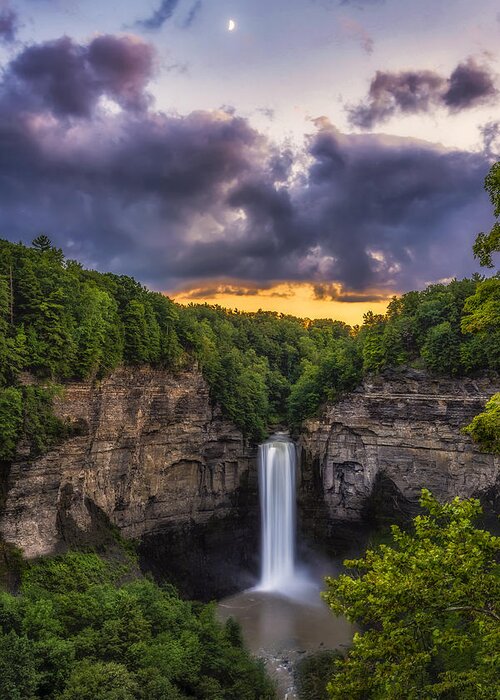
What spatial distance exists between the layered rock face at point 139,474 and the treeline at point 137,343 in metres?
1.32

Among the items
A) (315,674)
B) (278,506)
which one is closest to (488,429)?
(315,674)

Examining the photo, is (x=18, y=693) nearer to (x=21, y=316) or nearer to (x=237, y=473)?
(x=21, y=316)

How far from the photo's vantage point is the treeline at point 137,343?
26.1 m

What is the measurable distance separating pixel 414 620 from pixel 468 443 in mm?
27345

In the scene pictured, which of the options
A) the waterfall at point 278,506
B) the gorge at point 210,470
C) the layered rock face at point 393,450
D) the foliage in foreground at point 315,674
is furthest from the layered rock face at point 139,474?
the foliage in foreground at point 315,674

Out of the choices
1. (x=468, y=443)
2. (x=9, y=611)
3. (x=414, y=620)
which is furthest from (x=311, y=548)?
(x=414, y=620)

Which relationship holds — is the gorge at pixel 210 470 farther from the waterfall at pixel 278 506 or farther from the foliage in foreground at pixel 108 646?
the foliage in foreground at pixel 108 646

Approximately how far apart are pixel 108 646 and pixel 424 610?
1560 cm

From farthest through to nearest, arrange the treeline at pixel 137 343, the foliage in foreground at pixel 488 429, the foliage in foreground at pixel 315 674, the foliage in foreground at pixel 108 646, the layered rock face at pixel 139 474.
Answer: the treeline at pixel 137 343, the layered rock face at pixel 139 474, the foliage in foreground at pixel 315 674, the foliage in foreground at pixel 108 646, the foliage in foreground at pixel 488 429

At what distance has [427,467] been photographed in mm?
33875

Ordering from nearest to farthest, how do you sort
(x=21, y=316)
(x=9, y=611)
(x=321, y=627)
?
(x=9, y=611) → (x=21, y=316) → (x=321, y=627)

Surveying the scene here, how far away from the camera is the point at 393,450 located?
35.5m

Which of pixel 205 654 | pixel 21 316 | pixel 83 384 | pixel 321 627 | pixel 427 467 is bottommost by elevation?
pixel 321 627

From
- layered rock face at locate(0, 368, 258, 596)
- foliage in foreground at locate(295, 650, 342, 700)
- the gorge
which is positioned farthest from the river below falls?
layered rock face at locate(0, 368, 258, 596)
